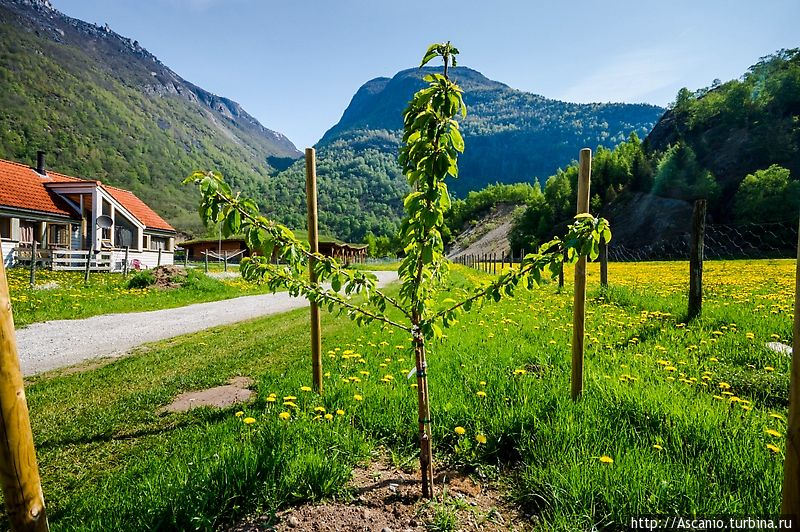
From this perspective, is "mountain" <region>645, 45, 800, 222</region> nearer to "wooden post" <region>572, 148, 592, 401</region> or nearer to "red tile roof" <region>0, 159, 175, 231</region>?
"wooden post" <region>572, 148, 592, 401</region>

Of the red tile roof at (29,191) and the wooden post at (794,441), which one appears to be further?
the red tile roof at (29,191)

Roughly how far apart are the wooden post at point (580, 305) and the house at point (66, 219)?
83.9 ft

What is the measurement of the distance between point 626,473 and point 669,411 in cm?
123

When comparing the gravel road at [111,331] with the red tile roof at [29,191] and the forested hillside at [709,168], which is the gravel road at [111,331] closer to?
the red tile roof at [29,191]

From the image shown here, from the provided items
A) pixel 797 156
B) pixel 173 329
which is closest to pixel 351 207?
pixel 797 156

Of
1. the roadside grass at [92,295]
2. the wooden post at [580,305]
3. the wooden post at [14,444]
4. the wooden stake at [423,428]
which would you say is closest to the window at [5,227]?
the roadside grass at [92,295]

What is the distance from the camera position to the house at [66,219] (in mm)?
24141

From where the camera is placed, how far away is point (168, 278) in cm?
1803

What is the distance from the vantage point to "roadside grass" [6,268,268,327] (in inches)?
450

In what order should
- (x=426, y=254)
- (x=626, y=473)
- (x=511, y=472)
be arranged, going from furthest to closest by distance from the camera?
1. (x=511, y=472)
2. (x=626, y=473)
3. (x=426, y=254)

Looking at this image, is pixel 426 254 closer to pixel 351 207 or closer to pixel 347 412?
pixel 347 412

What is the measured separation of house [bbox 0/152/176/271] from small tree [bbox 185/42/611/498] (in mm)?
24819

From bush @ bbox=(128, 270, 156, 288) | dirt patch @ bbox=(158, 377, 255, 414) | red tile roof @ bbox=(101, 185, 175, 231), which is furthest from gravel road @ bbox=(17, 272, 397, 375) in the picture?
red tile roof @ bbox=(101, 185, 175, 231)

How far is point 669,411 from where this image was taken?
11.4 ft
